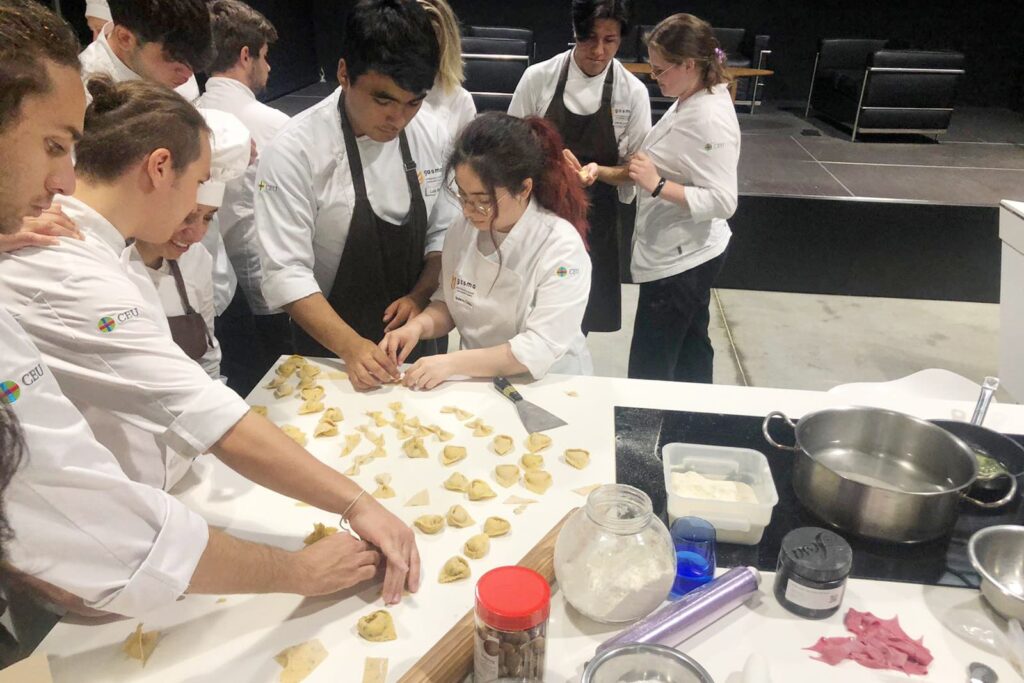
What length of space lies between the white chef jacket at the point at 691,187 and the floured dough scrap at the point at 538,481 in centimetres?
131

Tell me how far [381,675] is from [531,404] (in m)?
0.68

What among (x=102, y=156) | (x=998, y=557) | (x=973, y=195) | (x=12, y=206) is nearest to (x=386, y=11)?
(x=102, y=156)

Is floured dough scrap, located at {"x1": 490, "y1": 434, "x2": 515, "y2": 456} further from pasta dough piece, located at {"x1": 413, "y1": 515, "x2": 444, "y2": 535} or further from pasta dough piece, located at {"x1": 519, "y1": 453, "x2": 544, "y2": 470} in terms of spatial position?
pasta dough piece, located at {"x1": 413, "y1": 515, "x2": 444, "y2": 535}

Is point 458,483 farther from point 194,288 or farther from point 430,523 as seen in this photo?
point 194,288

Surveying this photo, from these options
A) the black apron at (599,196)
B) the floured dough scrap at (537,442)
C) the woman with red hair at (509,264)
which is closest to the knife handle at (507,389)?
the woman with red hair at (509,264)

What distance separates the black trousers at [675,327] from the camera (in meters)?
2.45

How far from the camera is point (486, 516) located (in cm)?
115

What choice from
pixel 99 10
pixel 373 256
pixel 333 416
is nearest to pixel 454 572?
pixel 333 416

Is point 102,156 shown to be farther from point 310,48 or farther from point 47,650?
point 310,48

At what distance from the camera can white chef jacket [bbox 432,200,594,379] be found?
1.57 metres

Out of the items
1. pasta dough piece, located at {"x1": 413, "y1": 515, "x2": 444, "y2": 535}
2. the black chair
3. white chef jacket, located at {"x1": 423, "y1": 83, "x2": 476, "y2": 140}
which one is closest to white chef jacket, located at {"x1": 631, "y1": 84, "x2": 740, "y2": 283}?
white chef jacket, located at {"x1": 423, "y1": 83, "x2": 476, "y2": 140}

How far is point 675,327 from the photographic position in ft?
8.28

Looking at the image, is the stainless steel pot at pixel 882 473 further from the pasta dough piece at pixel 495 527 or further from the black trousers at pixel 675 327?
the black trousers at pixel 675 327

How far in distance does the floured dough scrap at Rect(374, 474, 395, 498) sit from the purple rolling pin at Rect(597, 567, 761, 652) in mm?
445
